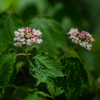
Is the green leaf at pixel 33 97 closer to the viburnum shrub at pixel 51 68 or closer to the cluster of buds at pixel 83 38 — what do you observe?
the viburnum shrub at pixel 51 68

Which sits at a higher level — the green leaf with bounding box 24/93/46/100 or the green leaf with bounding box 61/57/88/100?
the green leaf with bounding box 61/57/88/100

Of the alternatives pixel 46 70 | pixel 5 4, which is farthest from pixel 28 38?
pixel 5 4

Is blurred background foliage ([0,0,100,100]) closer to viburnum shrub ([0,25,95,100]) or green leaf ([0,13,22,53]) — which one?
green leaf ([0,13,22,53])

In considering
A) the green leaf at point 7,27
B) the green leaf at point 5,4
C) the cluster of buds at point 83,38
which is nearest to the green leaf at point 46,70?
the cluster of buds at point 83,38

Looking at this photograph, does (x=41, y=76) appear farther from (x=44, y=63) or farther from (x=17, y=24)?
(x=17, y=24)

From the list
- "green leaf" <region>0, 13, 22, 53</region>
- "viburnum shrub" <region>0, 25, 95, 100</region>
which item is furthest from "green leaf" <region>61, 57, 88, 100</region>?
"green leaf" <region>0, 13, 22, 53</region>
